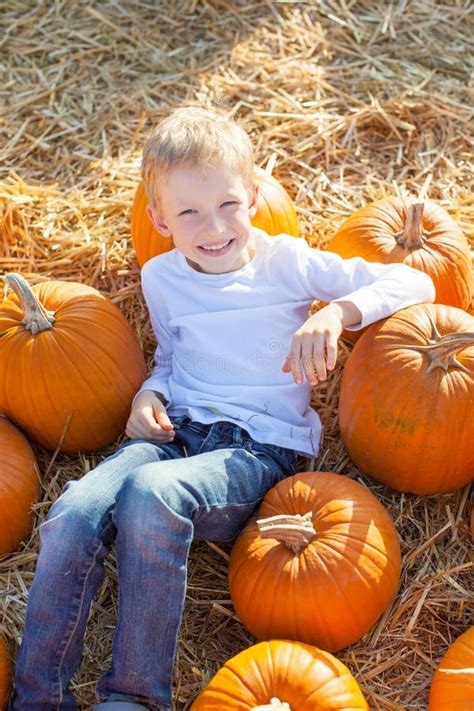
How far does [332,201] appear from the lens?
4797 millimetres

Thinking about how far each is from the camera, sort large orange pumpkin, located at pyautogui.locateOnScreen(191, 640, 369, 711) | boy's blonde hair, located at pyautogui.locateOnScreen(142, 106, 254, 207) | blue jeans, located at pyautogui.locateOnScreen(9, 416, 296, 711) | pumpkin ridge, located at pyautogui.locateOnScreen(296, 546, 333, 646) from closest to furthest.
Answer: large orange pumpkin, located at pyautogui.locateOnScreen(191, 640, 369, 711), blue jeans, located at pyautogui.locateOnScreen(9, 416, 296, 711), pumpkin ridge, located at pyautogui.locateOnScreen(296, 546, 333, 646), boy's blonde hair, located at pyautogui.locateOnScreen(142, 106, 254, 207)

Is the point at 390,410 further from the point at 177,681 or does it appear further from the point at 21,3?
the point at 21,3

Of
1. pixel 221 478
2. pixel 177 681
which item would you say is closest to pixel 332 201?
pixel 221 478

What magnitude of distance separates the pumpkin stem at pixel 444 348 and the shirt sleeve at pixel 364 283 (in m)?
0.17

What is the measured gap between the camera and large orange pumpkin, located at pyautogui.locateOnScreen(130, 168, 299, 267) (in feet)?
13.3

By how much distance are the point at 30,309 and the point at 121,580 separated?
4.13ft

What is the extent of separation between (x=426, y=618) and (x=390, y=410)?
0.75m

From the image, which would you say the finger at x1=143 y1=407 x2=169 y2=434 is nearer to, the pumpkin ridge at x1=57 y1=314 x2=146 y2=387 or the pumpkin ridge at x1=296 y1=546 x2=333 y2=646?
the pumpkin ridge at x1=57 y1=314 x2=146 y2=387

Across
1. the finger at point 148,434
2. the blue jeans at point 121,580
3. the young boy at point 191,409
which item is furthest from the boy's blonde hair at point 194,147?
the blue jeans at point 121,580

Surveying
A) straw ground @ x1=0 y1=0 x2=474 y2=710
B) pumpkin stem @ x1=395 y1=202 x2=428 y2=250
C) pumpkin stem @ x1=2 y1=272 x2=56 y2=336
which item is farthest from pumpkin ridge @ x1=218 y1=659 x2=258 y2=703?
pumpkin stem @ x1=395 y1=202 x2=428 y2=250

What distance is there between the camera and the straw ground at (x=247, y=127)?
131 inches

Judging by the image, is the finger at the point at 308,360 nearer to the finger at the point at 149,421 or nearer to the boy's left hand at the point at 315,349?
the boy's left hand at the point at 315,349

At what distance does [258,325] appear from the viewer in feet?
11.8

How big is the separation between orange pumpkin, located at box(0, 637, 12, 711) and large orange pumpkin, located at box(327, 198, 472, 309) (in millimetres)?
2142
